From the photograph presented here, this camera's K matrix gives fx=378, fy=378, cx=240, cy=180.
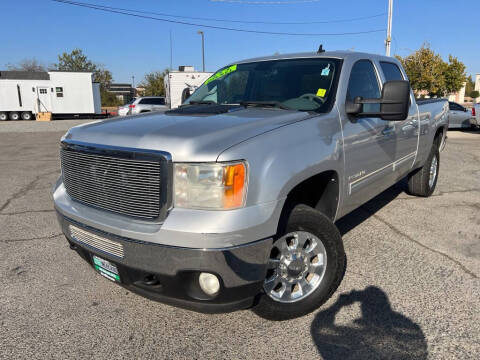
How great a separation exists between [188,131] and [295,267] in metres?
1.17

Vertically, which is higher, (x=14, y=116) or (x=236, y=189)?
(x=236, y=189)

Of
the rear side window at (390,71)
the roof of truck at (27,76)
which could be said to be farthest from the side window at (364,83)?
the roof of truck at (27,76)

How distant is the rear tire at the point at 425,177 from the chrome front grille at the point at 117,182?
4501 mm

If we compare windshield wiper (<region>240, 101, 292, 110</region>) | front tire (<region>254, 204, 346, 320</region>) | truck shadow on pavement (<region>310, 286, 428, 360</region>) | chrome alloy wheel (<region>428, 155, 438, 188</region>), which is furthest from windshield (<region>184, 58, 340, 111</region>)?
chrome alloy wheel (<region>428, 155, 438, 188</region>)

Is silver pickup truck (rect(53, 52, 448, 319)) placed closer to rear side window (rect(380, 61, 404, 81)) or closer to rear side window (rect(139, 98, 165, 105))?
rear side window (rect(380, 61, 404, 81))

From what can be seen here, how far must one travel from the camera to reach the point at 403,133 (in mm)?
4035

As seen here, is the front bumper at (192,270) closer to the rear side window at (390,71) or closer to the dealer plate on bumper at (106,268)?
the dealer plate on bumper at (106,268)

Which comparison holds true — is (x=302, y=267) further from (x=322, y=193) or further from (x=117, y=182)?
(x=117, y=182)

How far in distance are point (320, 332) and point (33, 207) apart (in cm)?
461

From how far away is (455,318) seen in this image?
2.62 meters

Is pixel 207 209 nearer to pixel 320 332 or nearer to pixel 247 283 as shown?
pixel 247 283

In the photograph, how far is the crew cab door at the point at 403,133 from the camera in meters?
3.92

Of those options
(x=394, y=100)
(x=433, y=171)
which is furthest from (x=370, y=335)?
(x=433, y=171)

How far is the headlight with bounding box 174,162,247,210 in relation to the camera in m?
2.02
